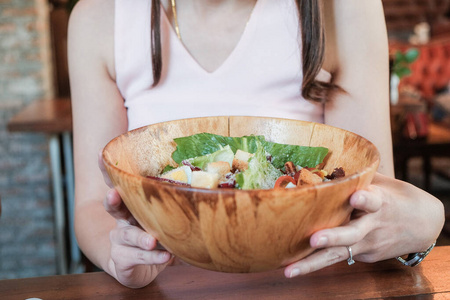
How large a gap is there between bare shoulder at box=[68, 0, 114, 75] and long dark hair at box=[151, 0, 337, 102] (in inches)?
5.0

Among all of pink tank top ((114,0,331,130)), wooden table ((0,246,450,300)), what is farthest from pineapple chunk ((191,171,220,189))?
pink tank top ((114,0,331,130))

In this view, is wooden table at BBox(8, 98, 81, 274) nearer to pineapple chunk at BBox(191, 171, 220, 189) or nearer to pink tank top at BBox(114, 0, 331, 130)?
pink tank top at BBox(114, 0, 331, 130)

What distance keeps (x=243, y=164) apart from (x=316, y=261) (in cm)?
18

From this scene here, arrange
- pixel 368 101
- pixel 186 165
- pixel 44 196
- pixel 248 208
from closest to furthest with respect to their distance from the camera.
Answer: pixel 248 208, pixel 186 165, pixel 368 101, pixel 44 196

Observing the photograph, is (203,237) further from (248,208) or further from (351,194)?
(351,194)

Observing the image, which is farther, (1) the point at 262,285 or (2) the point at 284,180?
(1) the point at 262,285

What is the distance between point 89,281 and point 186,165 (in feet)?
0.92

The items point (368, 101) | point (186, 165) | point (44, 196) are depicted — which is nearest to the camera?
point (186, 165)

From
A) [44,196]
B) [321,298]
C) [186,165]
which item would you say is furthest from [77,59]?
[44,196]

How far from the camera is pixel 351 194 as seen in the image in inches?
22.3

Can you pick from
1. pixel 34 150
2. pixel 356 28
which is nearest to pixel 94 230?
pixel 356 28

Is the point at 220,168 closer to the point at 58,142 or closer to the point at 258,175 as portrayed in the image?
the point at 258,175

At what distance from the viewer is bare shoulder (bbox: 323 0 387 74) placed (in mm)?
1151

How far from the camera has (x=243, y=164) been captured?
709 millimetres
